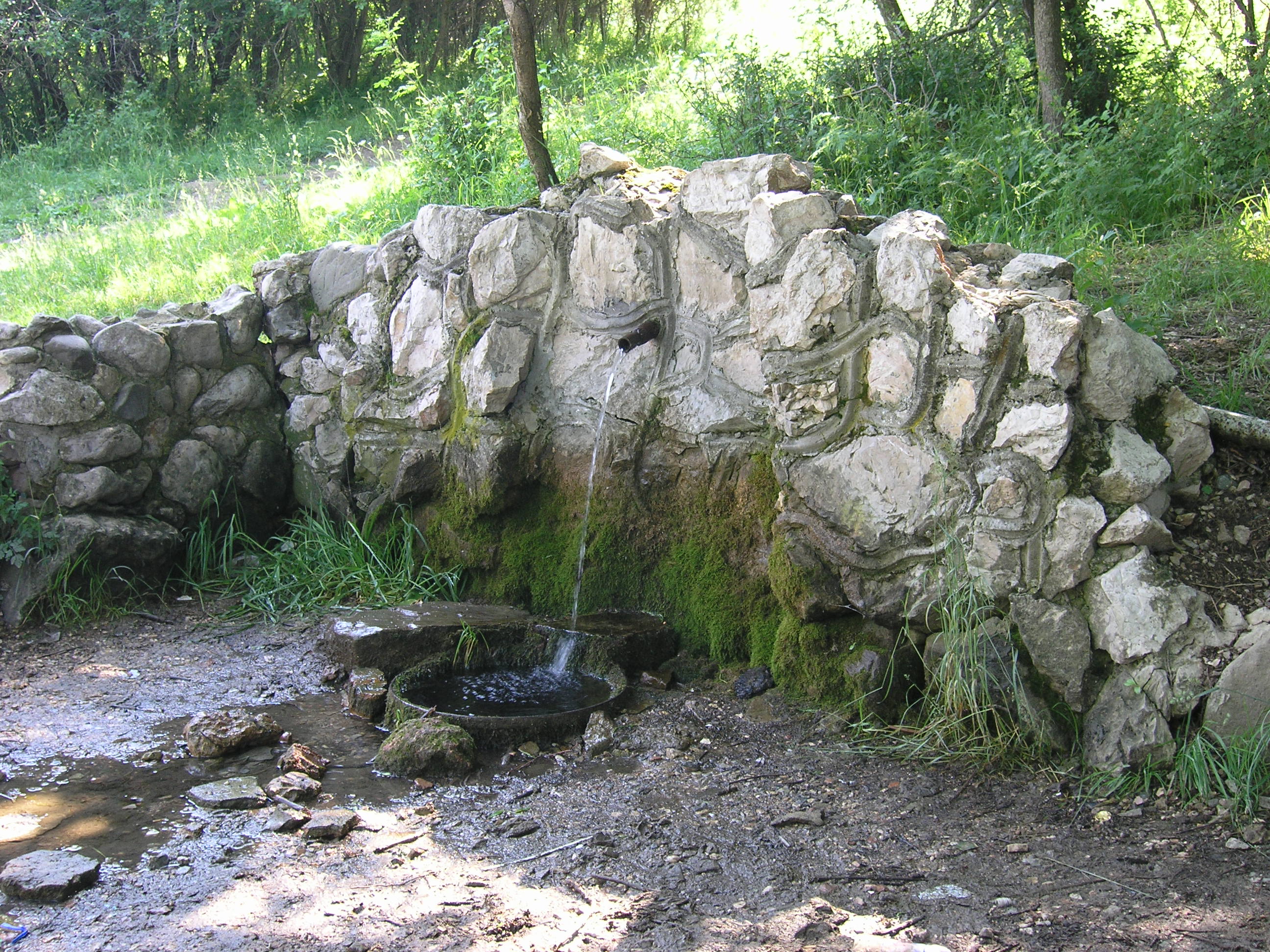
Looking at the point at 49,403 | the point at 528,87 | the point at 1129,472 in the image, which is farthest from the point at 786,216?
the point at 49,403

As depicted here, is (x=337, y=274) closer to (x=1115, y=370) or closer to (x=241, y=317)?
(x=241, y=317)

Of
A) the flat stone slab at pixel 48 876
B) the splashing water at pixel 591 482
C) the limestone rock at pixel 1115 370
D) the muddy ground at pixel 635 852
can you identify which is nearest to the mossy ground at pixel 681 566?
the splashing water at pixel 591 482

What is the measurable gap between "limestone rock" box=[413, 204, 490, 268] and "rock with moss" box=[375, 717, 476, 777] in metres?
2.10

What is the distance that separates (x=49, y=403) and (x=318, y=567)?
4.26 feet

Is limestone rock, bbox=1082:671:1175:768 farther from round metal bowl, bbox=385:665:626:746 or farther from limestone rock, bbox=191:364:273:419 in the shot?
limestone rock, bbox=191:364:273:419

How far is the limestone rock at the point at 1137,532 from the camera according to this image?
290 centimetres

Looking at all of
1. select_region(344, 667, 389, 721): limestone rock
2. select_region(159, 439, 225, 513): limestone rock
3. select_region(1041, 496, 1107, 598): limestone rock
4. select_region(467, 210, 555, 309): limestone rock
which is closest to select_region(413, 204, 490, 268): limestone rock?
select_region(467, 210, 555, 309): limestone rock

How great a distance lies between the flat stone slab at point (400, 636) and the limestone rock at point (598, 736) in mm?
620

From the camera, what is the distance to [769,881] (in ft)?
8.18

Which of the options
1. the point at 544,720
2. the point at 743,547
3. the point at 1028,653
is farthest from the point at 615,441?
the point at 1028,653

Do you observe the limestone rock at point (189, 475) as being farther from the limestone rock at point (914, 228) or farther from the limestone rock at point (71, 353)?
the limestone rock at point (914, 228)

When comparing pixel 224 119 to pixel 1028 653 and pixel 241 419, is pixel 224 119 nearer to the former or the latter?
pixel 241 419

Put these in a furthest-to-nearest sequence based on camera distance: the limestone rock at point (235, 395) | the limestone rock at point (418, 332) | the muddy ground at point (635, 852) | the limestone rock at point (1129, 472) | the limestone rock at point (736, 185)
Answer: the limestone rock at point (235, 395), the limestone rock at point (418, 332), the limestone rock at point (736, 185), the limestone rock at point (1129, 472), the muddy ground at point (635, 852)

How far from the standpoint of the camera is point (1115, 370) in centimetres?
300
